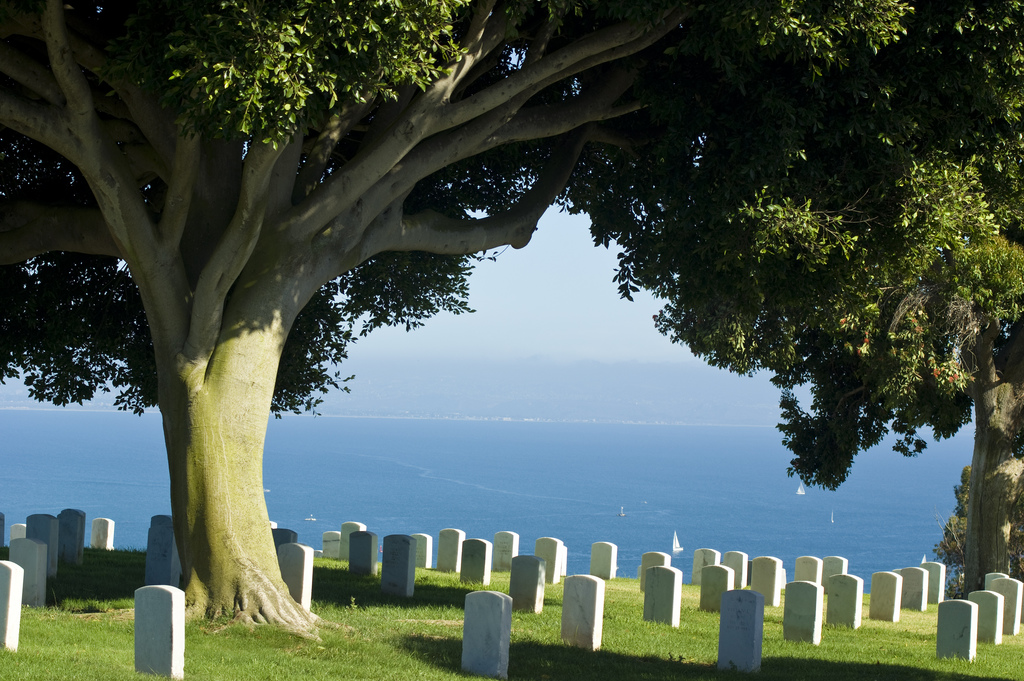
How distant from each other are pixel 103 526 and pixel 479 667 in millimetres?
11606

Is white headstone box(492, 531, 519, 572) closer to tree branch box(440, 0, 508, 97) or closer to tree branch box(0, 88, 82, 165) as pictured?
tree branch box(440, 0, 508, 97)

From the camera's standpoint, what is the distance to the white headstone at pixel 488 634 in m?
8.27

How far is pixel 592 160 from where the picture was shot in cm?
1423

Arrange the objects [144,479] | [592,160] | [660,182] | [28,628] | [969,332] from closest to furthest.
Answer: [28,628], [660,182], [592,160], [969,332], [144,479]

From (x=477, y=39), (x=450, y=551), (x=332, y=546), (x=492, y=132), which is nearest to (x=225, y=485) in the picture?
(x=492, y=132)

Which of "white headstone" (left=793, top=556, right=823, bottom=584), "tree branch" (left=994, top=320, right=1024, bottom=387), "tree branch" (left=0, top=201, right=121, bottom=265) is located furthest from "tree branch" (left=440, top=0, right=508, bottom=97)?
"tree branch" (left=994, top=320, right=1024, bottom=387)

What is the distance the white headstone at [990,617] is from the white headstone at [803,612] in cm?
257

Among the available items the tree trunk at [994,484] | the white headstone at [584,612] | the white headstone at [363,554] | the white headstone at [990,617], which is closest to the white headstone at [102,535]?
the white headstone at [363,554]

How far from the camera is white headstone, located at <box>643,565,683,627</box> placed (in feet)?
37.6

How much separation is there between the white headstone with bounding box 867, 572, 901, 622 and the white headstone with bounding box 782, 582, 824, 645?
2.82 metres

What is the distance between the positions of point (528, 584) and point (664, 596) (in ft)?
5.43

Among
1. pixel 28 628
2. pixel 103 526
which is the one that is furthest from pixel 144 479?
pixel 28 628

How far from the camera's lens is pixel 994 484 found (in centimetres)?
1625

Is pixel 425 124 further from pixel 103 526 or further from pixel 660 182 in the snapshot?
pixel 103 526
